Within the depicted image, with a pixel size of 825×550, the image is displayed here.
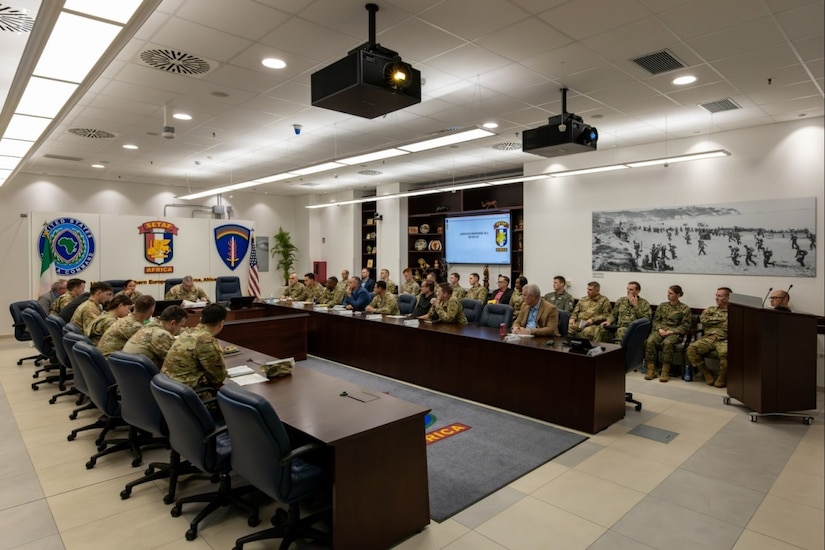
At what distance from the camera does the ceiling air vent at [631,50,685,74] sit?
438cm

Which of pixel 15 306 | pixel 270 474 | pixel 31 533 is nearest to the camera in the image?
pixel 270 474

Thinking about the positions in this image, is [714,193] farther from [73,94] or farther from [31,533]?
[31,533]

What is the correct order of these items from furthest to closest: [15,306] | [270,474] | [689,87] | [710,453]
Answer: [15,306] → [689,87] → [710,453] → [270,474]

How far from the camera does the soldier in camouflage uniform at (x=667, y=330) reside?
6648 millimetres

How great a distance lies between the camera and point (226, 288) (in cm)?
1014

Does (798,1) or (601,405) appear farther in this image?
(601,405)

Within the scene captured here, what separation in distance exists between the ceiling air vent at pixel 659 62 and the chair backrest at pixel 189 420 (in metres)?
4.56

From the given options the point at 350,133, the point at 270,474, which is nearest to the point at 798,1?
the point at 270,474

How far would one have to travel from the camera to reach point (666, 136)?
7.23 m

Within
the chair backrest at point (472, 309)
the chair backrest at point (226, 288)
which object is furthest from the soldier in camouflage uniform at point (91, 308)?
the chair backrest at point (472, 309)

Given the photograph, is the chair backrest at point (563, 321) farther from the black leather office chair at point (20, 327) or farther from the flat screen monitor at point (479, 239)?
the black leather office chair at point (20, 327)

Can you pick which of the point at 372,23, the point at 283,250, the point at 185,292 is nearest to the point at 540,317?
the point at 372,23

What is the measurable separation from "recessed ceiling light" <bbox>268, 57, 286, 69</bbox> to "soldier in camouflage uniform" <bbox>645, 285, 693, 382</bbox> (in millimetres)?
5809

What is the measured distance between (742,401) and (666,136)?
3.98 m
